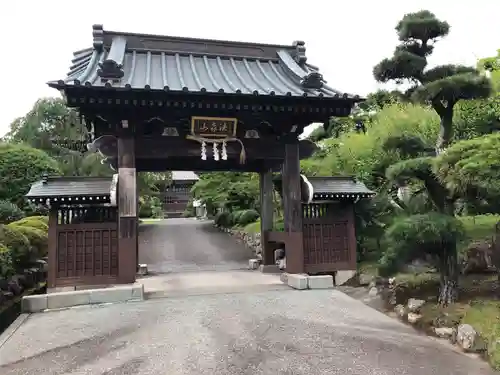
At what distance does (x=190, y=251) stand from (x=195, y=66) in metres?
9.64

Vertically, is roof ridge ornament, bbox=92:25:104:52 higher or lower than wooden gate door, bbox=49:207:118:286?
higher

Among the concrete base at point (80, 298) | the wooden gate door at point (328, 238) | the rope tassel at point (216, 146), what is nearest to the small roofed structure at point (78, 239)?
the concrete base at point (80, 298)

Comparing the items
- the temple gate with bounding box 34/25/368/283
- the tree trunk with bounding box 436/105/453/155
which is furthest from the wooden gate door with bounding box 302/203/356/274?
the tree trunk with bounding box 436/105/453/155

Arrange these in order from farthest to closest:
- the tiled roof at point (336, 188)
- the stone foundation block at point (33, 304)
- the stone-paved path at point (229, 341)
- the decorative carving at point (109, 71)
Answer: the tiled roof at point (336, 188), the decorative carving at point (109, 71), the stone foundation block at point (33, 304), the stone-paved path at point (229, 341)

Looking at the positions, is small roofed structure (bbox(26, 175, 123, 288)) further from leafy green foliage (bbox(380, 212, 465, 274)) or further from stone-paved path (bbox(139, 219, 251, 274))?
leafy green foliage (bbox(380, 212, 465, 274))

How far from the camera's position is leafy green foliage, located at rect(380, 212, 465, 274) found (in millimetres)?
6438

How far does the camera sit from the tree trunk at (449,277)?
23.1 feet

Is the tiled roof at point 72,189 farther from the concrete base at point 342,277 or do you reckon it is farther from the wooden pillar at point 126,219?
the concrete base at point 342,277

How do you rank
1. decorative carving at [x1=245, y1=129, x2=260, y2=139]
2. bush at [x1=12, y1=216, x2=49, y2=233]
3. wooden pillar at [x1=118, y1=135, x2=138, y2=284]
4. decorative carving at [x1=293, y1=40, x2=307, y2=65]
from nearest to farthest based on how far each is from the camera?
wooden pillar at [x1=118, y1=135, x2=138, y2=284], decorative carving at [x1=245, y1=129, x2=260, y2=139], decorative carving at [x1=293, y1=40, x2=307, y2=65], bush at [x1=12, y1=216, x2=49, y2=233]

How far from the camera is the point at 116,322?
20.4 feet

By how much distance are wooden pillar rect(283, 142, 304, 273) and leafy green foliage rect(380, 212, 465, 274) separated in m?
2.53

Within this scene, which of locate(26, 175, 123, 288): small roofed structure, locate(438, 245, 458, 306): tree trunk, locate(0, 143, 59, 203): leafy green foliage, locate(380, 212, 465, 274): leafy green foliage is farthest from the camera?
locate(0, 143, 59, 203): leafy green foliage

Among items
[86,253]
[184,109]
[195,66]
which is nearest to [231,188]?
[195,66]

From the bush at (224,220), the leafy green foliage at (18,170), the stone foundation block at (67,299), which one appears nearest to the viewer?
the stone foundation block at (67,299)
